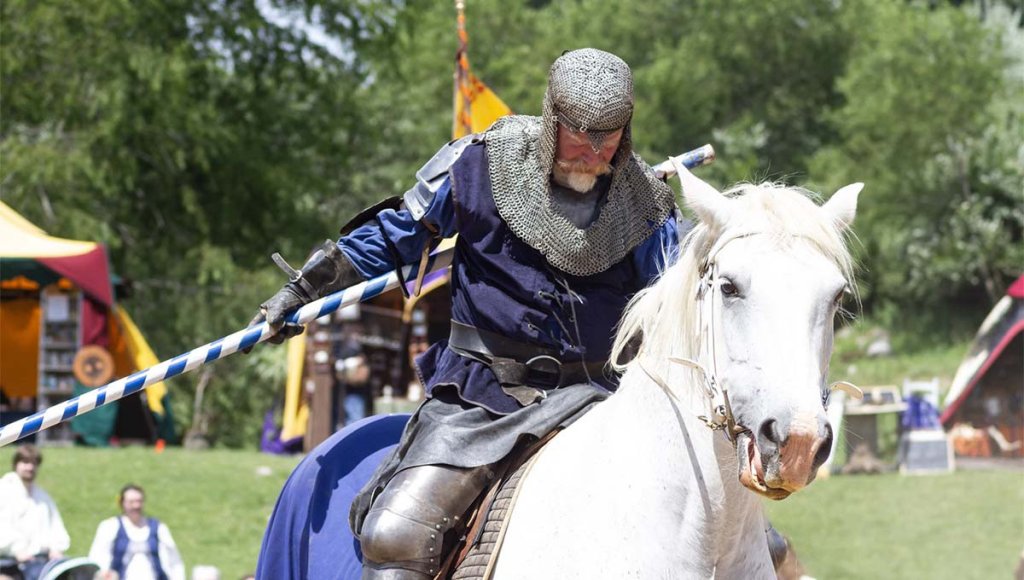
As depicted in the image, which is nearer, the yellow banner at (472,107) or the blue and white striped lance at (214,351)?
→ the blue and white striped lance at (214,351)

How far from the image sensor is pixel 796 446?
3188mm

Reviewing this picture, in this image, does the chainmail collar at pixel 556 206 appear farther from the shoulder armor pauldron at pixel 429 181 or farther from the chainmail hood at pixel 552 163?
the shoulder armor pauldron at pixel 429 181

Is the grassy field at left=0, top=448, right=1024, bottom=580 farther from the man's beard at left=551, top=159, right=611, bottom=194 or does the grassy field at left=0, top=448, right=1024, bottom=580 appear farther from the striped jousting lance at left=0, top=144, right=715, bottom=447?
the man's beard at left=551, top=159, right=611, bottom=194

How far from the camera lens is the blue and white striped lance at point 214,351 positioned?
459 cm

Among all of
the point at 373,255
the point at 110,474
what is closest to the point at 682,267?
the point at 373,255

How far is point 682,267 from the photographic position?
3760 mm

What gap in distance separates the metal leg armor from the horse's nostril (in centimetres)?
99

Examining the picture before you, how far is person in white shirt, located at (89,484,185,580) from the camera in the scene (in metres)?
9.59

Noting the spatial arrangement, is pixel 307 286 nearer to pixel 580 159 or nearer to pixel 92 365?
pixel 580 159

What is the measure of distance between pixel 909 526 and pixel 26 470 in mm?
9224

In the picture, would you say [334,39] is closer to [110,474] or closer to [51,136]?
[51,136]

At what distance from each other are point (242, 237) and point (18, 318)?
347 inches

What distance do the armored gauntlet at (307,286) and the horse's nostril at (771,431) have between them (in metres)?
1.79

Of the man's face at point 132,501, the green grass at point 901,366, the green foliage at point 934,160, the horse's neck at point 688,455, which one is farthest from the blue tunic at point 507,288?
the green foliage at point 934,160
